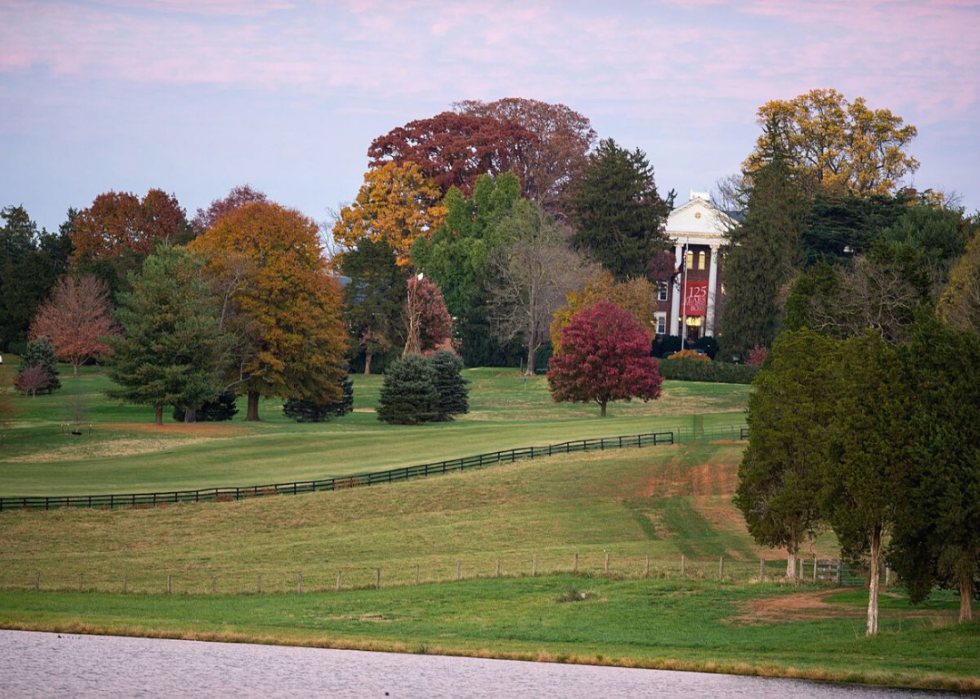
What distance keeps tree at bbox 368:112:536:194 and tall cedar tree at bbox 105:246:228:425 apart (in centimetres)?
7069

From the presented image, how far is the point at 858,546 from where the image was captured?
33.8 metres

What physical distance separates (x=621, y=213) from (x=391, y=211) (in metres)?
41.0

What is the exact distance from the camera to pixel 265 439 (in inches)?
3068

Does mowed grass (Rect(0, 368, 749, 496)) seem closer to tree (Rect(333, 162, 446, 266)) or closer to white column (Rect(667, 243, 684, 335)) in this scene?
white column (Rect(667, 243, 684, 335))

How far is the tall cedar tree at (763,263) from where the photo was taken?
106250 mm

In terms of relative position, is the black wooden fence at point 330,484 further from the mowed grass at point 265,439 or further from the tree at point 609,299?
the tree at point 609,299

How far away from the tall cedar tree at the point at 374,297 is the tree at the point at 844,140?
1422 inches

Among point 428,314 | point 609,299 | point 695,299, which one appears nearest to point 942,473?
point 609,299

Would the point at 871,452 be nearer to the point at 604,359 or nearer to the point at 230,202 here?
the point at 604,359

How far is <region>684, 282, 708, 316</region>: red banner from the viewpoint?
122062 mm

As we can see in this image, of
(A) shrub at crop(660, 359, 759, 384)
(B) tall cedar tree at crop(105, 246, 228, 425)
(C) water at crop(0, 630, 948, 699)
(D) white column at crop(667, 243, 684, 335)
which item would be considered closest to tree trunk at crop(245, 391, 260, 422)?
(B) tall cedar tree at crop(105, 246, 228, 425)

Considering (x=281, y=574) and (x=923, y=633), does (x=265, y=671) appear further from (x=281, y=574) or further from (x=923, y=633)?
(x=281, y=574)

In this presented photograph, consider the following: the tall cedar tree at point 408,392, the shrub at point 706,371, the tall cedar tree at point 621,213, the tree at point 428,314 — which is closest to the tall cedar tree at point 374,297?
the tree at point 428,314

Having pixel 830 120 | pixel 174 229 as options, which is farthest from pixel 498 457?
pixel 174 229
